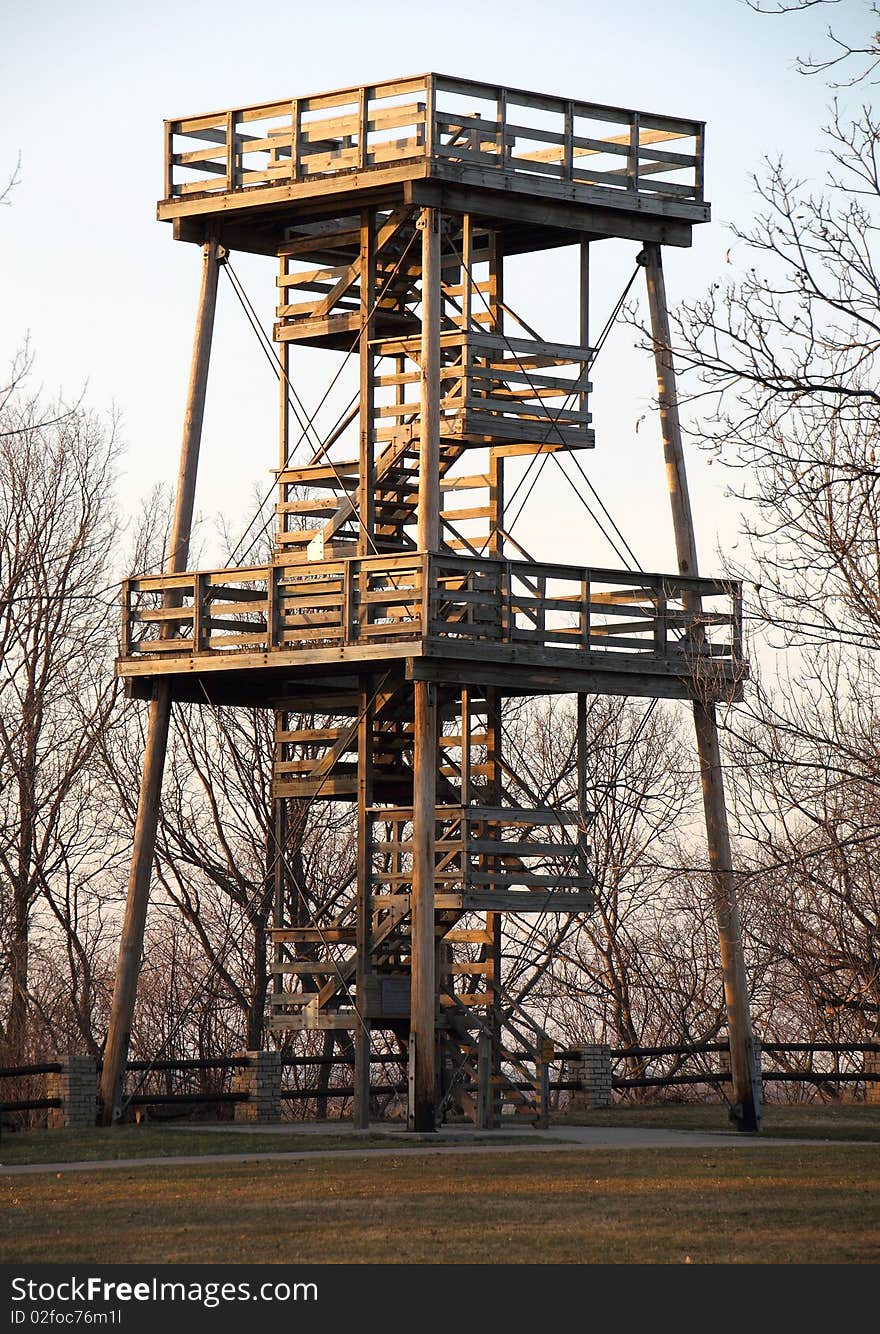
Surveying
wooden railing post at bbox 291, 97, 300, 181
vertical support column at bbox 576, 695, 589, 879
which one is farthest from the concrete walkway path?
wooden railing post at bbox 291, 97, 300, 181

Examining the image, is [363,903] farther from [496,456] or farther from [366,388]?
[366,388]

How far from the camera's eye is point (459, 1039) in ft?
91.9

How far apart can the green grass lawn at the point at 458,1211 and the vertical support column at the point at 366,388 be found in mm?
8958

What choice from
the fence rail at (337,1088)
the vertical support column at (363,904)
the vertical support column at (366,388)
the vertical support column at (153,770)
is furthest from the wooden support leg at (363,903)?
the vertical support column at (153,770)

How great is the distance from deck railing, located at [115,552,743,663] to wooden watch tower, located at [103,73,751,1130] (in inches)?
1.6

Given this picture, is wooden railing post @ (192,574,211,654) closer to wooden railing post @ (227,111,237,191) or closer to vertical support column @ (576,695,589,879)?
vertical support column @ (576,695,589,879)

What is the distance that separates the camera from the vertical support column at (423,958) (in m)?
25.7

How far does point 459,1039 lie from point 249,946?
52.1 feet

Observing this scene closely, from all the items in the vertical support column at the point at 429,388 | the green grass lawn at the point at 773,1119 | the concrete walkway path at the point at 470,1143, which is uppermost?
the vertical support column at the point at 429,388

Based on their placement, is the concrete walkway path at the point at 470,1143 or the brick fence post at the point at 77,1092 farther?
the brick fence post at the point at 77,1092

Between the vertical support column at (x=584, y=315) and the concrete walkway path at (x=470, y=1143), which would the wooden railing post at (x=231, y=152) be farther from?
the concrete walkway path at (x=470, y=1143)

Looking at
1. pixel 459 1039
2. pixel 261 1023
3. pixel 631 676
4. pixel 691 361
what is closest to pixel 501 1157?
pixel 459 1039

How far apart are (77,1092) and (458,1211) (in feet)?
38.9
